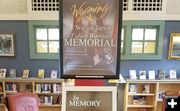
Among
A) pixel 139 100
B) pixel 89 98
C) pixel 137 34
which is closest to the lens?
pixel 89 98

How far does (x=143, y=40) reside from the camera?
19.3 feet

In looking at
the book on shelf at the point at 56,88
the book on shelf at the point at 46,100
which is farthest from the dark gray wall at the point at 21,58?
the book on shelf at the point at 46,100

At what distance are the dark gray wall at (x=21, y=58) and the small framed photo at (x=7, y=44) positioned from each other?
98 millimetres

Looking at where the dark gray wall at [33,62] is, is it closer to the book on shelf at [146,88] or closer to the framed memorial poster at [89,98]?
the book on shelf at [146,88]

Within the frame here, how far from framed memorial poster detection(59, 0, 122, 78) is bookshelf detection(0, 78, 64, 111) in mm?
3936

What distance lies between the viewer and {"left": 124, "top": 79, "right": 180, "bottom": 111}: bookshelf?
5789 millimetres

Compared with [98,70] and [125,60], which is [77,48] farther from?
[125,60]

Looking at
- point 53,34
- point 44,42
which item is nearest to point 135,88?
point 53,34

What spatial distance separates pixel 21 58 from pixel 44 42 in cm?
73

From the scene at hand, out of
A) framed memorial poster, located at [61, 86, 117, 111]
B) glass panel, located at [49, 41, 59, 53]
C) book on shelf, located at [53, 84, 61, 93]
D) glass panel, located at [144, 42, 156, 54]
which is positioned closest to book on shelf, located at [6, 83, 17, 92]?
book on shelf, located at [53, 84, 61, 93]

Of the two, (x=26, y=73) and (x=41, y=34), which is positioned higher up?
(x=41, y=34)

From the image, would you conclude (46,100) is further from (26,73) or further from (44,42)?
(44,42)

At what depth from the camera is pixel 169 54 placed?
5.87 metres

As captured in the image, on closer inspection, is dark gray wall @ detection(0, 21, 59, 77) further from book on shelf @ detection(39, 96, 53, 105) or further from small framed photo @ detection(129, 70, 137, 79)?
small framed photo @ detection(129, 70, 137, 79)
